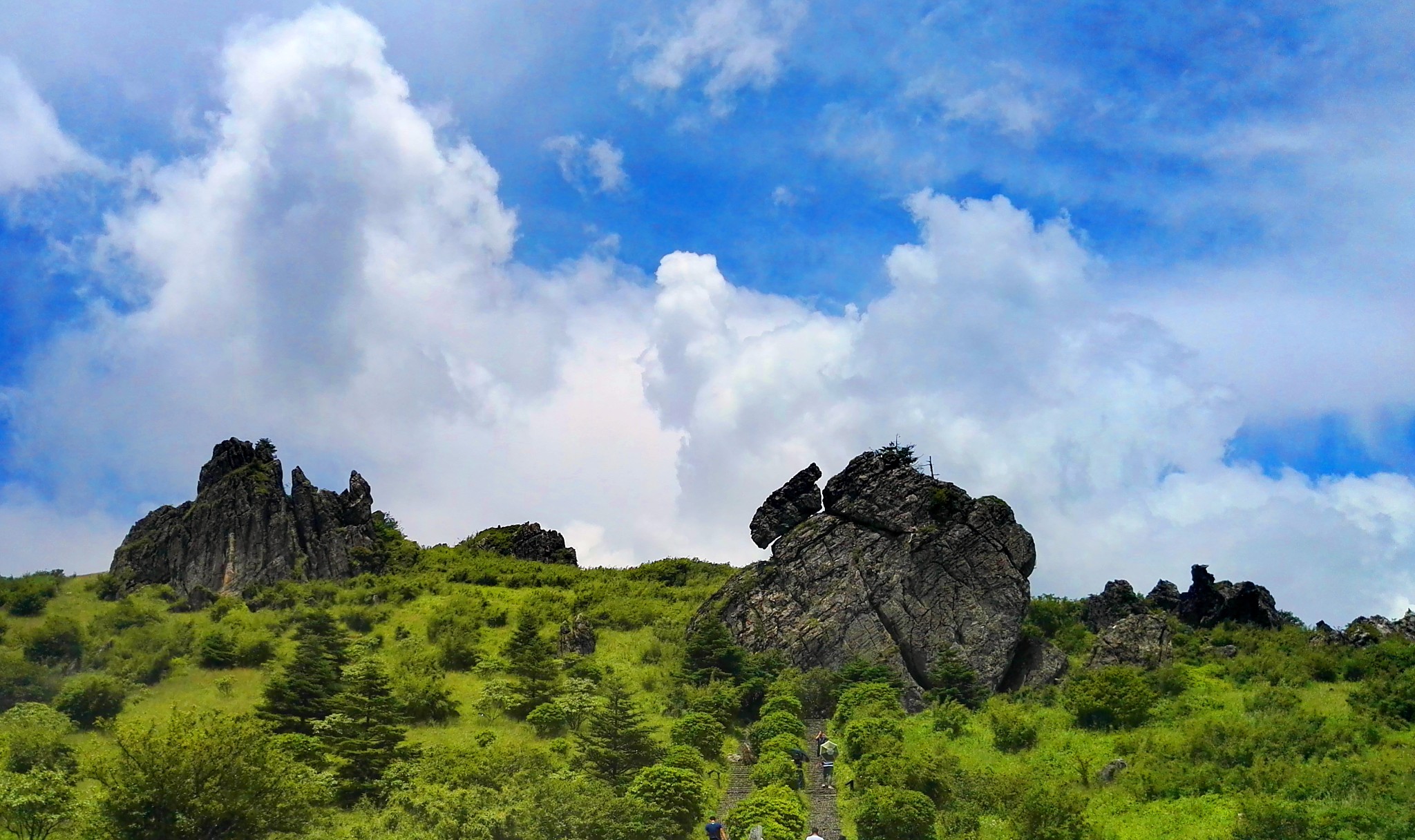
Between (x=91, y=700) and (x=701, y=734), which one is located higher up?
(x=91, y=700)

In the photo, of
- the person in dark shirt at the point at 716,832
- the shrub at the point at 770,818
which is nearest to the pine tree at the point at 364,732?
the person in dark shirt at the point at 716,832

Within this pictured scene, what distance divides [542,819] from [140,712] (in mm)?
28912

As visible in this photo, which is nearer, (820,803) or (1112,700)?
(820,803)

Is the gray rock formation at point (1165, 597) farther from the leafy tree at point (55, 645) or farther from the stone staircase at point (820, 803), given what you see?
the leafy tree at point (55, 645)

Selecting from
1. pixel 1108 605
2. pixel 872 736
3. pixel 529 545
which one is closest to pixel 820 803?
pixel 872 736

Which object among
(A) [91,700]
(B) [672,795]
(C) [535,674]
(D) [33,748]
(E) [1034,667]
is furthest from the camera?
(E) [1034,667]

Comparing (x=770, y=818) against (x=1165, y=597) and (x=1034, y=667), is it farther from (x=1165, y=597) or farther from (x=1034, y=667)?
(x=1165, y=597)

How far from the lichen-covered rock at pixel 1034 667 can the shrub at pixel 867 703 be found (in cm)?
780

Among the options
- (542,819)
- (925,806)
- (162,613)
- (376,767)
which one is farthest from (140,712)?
(925,806)

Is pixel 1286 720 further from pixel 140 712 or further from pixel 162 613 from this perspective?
pixel 162 613

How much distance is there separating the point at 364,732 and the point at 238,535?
43.8 meters

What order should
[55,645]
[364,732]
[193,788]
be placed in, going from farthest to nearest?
1. [55,645]
2. [364,732]
3. [193,788]

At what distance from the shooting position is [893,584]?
5959 cm

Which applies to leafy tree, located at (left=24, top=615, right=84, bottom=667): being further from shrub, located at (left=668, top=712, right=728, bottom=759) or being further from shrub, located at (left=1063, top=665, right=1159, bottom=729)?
shrub, located at (left=1063, top=665, right=1159, bottom=729)
